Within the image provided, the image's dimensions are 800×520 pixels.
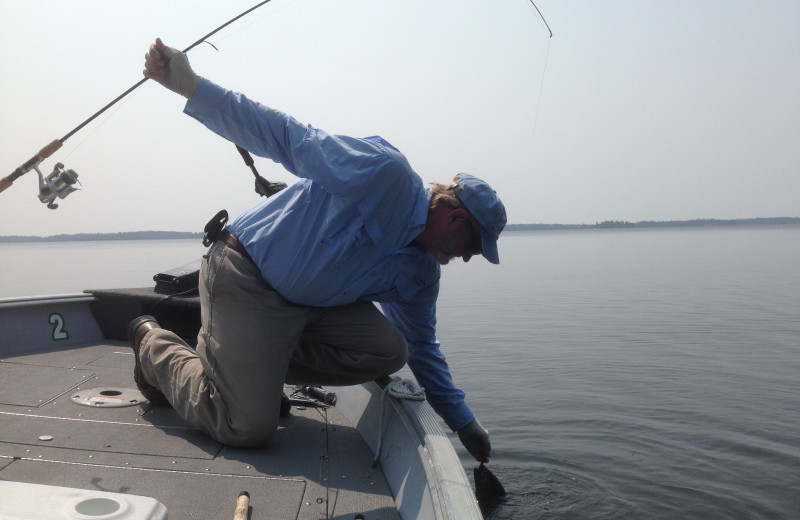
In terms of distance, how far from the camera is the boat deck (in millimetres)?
2365

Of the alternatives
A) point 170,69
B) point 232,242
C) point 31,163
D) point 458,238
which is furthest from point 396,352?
point 31,163

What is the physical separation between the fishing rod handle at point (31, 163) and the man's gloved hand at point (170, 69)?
1.07m

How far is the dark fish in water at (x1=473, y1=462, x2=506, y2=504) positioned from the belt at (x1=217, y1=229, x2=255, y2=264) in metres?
2.24

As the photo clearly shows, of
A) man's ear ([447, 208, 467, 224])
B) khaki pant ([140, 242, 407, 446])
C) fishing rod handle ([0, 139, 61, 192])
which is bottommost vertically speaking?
khaki pant ([140, 242, 407, 446])

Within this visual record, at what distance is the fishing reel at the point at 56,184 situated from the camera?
136 inches

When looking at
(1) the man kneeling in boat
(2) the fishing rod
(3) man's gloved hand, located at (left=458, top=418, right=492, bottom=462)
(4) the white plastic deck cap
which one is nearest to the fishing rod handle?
(2) the fishing rod

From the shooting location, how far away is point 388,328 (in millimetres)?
3055

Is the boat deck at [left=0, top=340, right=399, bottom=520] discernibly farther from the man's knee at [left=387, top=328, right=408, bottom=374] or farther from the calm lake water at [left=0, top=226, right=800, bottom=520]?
the calm lake water at [left=0, top=226, right=800, bottom=520]

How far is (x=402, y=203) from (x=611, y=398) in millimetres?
5302

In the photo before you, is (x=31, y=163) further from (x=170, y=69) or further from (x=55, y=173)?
(x=170, y=69)

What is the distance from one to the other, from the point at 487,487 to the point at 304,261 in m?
2.38

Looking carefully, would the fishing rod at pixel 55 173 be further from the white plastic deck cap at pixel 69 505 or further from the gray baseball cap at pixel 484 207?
the white plastic deck cap at pixel 69 505

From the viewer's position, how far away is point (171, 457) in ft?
8.89

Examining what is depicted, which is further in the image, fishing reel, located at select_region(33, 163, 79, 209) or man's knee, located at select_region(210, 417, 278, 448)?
fishing reel, located at select_region(33, 163, 79, 209)
